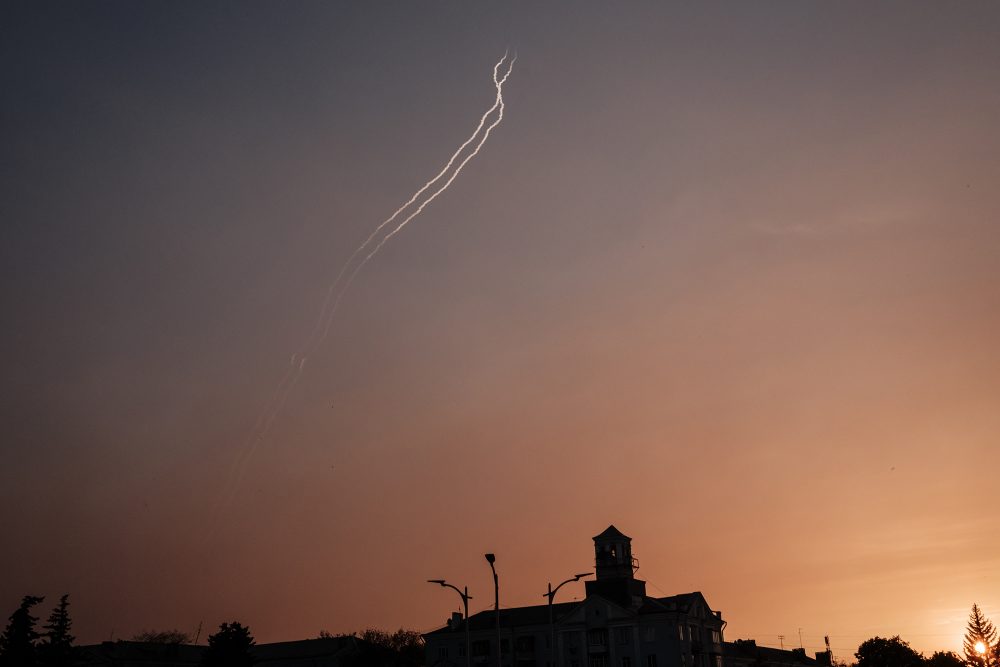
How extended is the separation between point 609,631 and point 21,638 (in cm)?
5940

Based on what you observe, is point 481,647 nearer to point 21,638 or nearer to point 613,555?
point 613,555

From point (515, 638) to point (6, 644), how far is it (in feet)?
187

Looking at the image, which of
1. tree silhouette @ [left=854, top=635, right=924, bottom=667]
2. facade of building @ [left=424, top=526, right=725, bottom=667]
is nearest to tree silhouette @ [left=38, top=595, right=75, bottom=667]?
facade of building @ [left=424, top=526, right=725, bottom=667]

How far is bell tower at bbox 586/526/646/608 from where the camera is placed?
105 meters

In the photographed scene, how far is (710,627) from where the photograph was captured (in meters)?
107

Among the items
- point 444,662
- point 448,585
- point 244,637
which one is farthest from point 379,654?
point 448,585

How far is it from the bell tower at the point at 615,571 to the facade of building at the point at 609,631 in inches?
4.5

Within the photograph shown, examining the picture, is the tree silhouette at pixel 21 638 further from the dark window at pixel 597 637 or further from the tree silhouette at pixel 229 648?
the dark window at pixel 597 637

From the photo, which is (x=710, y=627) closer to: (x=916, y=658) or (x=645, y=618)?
(x=645, y=618)

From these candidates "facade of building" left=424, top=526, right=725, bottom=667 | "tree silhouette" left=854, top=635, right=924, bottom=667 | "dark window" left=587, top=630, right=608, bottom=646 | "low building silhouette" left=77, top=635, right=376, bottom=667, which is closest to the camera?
"facade of building" left=424, top=526, right=725, bottom=667

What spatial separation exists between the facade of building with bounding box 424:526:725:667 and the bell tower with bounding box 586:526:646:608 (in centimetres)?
12

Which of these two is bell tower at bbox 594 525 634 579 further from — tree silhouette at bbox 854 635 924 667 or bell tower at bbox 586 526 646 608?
tree silhouette at bbox 854 635 924 667

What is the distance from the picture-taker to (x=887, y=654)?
16250 cm

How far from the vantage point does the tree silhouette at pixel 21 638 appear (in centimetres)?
7150
